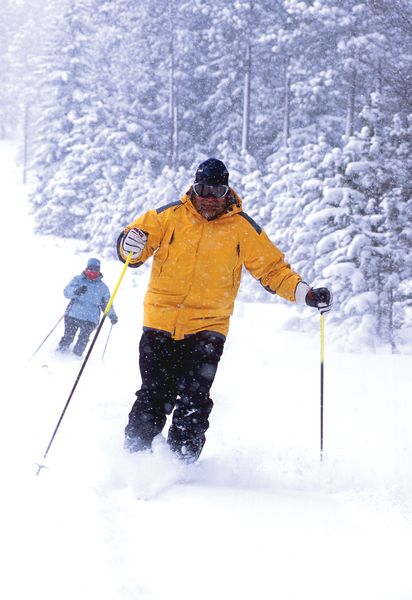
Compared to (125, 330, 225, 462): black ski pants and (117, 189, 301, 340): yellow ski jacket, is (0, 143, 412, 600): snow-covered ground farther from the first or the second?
(117, 189, 301, 340): yellow ski jacket

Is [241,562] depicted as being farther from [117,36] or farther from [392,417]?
[117,36]

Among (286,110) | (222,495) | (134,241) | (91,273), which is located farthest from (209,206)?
(286,110)

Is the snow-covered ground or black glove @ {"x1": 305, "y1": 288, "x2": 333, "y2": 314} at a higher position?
black glove @ {"x1": 305, "y1": 288, "x2": 333, "y2": 314}

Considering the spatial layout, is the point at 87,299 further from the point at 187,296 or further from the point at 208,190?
the point at 208,190

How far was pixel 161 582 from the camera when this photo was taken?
2359 mm

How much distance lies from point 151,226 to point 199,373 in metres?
1.10

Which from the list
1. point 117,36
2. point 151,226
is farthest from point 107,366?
point 117,36

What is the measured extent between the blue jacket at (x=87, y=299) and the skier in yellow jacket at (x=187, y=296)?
16.6ft

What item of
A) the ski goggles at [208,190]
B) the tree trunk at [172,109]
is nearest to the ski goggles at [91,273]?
the ski goggles at [208,190]

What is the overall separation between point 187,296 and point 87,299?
5461 mm

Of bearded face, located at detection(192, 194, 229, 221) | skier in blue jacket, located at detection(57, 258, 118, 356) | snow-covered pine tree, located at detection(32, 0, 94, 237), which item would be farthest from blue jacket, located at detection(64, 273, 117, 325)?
snow-covered pine tree, located at detection(32, 0, 94, 237)

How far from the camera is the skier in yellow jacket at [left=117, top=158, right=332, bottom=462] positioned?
3.90 meters

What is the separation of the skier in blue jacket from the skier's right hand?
520cm

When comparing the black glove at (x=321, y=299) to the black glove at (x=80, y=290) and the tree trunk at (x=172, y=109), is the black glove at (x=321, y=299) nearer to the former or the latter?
the black glove at (x=80, y=290)
